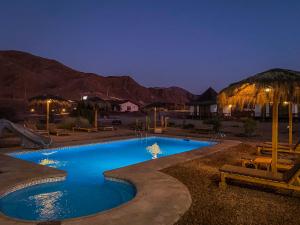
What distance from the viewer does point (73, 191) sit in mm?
6965

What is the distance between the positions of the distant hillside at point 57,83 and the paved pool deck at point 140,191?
5642cm

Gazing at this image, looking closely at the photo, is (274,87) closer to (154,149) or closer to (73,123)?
(154,149)

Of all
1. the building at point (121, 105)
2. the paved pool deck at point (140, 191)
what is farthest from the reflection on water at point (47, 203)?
the building at point (121, 105)

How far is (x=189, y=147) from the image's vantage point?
14.3 meters

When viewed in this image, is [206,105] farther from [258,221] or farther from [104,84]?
[104,84]

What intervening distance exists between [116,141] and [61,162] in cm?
433

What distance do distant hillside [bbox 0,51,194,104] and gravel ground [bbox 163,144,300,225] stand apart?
193 ft

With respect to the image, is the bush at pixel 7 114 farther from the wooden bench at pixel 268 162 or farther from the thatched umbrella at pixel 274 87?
the thatched umbrella at pixel 274 87

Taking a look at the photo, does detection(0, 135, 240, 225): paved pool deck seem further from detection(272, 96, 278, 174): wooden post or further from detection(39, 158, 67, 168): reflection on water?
detection(272, 96, 278, 174): wooden post

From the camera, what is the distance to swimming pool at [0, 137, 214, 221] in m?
5.57

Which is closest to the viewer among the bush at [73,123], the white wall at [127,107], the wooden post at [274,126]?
the wooden post at [274,126]

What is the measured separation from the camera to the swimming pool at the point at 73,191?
5.57 m

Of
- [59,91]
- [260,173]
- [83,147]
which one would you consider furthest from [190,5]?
[59,91]

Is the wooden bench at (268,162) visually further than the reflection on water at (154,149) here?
No
